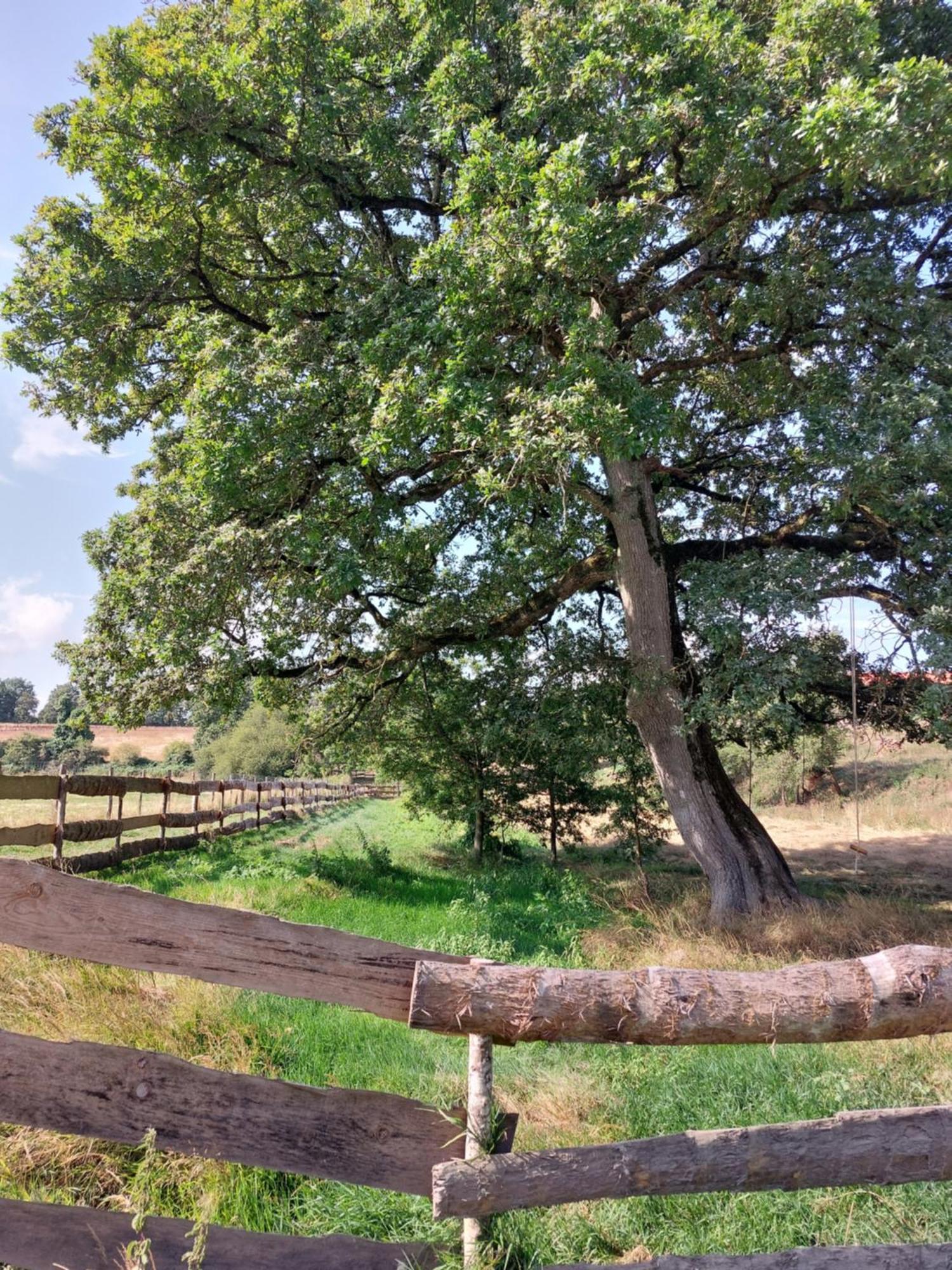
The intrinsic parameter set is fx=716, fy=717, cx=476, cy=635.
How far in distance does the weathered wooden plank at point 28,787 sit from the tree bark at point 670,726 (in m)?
8.38

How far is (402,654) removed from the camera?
1212 cm

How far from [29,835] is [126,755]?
6060cm

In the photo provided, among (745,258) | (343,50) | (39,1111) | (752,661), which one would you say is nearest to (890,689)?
(752,661)

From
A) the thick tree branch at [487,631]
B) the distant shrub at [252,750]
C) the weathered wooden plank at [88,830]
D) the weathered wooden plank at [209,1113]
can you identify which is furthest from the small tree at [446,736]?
the distant shrub at [252,750]

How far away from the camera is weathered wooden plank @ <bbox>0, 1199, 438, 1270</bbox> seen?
2762 millimetres

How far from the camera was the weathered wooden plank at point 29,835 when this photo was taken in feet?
31.2

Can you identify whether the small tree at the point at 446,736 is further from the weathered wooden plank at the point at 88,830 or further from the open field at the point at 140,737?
the open field at the point at 140,737

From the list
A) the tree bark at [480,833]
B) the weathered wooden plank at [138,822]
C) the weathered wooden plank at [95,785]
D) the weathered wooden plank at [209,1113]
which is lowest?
the tree bark at [480,833]

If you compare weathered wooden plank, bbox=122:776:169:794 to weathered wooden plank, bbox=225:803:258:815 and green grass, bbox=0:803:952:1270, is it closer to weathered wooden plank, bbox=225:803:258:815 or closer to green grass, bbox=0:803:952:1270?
weathered wooden plank, bbox=225:803:258:815

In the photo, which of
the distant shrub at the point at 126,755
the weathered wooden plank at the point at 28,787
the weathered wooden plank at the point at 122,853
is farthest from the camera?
the distant shrub at the point at 126,755

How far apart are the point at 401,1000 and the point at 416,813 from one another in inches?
684

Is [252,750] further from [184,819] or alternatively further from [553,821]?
[553,821]

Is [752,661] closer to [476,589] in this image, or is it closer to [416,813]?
[476,589]

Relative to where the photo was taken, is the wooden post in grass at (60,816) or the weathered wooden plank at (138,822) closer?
the wooden post in grass at (60,816)
